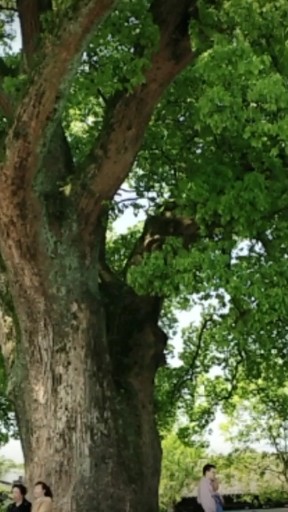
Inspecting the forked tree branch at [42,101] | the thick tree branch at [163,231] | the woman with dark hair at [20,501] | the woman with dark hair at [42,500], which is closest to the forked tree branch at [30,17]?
the forked tree branch at [42,101]

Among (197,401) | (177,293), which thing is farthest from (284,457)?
(177,293)

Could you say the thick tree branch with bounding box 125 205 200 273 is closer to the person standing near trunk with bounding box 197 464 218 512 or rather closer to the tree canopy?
the tree canopy

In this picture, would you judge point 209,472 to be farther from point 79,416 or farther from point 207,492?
point 79,416

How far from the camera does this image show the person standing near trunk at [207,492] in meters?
12.0

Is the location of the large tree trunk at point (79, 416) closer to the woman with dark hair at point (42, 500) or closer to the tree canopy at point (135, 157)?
the tree canopy at point (135, 157)

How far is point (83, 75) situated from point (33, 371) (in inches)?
162

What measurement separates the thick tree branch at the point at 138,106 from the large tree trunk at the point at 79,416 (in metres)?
1.62

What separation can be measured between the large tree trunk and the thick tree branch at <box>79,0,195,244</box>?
1618mm

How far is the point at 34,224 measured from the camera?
40.1 feet

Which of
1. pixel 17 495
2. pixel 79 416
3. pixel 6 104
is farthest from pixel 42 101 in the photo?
pixel 17 495

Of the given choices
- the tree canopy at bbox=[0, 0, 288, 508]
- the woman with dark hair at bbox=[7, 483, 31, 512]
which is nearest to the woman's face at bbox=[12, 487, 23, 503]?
the woman with dark hair at bbox=[7, 483, 31, 512]

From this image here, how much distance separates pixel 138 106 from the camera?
42.0ft

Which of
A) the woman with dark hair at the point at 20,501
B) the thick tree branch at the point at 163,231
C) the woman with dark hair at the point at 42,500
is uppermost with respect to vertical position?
the thick tree branch at the point at 163,231

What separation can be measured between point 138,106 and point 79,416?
165 inches
